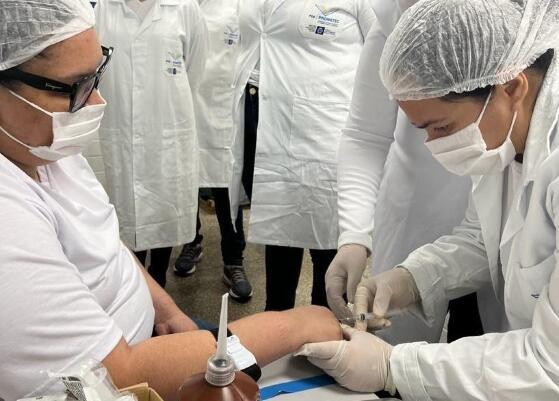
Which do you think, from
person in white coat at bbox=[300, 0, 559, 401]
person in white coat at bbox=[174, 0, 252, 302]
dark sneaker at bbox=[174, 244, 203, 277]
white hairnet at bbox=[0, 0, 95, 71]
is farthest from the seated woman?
dark sneaker at bbox=[174, 244, 203, 277]

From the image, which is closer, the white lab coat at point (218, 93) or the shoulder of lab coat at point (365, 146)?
the shoulder of lab coat at point (365, 146)

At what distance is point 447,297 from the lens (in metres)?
1.34

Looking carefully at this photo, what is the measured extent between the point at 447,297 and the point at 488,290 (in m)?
0.11

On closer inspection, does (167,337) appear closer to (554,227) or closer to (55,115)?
(55,115)

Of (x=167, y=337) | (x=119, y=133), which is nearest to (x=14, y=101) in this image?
(x=167, y=337)

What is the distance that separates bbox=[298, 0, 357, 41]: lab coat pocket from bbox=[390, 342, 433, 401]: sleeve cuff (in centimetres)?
143

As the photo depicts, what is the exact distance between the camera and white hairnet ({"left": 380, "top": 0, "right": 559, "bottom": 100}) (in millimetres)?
932

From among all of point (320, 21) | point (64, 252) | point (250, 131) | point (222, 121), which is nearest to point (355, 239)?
point (64, 252)

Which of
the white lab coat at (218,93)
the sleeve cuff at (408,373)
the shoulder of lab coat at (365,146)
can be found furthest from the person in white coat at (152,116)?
the sleeve cuff at (408,373)

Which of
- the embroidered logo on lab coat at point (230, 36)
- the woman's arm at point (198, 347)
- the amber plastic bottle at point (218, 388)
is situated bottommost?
the woman's arm at point (198, 347)

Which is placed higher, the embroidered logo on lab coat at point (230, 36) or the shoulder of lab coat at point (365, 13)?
the shoulder of lab coat at point (365, 13)

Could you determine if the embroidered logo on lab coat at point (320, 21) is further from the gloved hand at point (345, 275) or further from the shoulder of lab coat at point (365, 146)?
the gloved hand at point (345, 275)

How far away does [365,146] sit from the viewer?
1638mm

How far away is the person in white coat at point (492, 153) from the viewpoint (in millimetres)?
914
